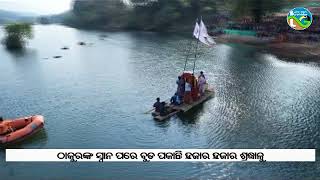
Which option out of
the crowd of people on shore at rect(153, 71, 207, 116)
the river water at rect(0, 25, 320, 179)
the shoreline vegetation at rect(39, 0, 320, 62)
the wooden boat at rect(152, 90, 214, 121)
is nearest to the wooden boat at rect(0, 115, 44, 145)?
the river water at rect(0, 25, 320, 179)

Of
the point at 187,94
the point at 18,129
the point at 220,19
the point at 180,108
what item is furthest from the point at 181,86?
the point at 220,19

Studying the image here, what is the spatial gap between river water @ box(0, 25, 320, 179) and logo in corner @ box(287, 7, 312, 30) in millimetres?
18632

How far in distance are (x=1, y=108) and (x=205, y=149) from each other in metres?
19.9

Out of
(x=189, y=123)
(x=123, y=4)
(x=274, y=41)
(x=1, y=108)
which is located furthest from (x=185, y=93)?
(x=123, y=4)

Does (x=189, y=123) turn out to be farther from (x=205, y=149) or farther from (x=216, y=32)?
(x=216, y=32)

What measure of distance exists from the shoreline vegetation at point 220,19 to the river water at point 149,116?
536 inches

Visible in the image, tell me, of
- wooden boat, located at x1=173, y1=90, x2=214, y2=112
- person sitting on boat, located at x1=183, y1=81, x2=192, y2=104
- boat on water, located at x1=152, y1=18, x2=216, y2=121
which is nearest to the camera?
boat on water, located at x1=152, y1=18, x2=216, y2=121

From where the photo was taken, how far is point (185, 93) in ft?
103

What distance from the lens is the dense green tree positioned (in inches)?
2862

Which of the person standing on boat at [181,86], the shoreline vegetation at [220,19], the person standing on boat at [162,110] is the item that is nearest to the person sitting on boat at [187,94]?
the person standing on boat at [181,86]

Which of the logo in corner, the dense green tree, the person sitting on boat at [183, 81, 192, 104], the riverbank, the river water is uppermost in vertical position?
the logo in corner

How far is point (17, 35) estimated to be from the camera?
245ft

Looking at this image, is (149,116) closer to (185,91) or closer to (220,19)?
(185,91)

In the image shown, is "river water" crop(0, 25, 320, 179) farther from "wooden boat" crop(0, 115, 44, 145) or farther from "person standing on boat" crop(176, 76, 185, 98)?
"person standing on boat" crop(176, 76, 185, 98)
